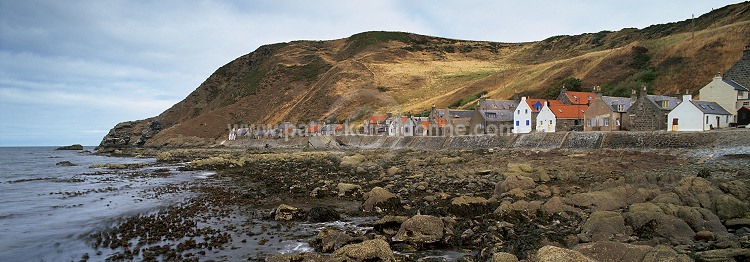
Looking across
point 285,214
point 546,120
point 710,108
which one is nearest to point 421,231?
point 285,214

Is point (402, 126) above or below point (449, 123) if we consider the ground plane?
below

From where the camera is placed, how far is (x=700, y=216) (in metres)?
12.2

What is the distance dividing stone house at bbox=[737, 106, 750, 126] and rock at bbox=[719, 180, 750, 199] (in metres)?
27.8

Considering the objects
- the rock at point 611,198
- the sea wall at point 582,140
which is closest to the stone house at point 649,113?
the sea wall at point 582,140

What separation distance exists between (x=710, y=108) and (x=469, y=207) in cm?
3327

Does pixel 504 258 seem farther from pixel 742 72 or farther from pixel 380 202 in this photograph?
pixel 742 72

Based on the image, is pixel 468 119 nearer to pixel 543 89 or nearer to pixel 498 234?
pixel 543 89

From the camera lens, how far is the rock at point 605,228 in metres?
11.7

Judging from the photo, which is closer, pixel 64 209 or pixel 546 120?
pixel 64 209

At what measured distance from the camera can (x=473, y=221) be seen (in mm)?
14367

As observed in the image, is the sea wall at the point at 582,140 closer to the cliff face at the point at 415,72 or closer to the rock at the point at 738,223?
the rock at the point at 738,223

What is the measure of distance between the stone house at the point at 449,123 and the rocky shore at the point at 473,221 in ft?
119

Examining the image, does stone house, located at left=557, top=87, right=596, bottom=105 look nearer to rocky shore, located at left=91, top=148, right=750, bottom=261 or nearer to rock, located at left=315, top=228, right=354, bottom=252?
rocky shore, located at left=91, top=148, right=750, bottom=261

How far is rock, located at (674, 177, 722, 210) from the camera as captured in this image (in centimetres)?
1396
